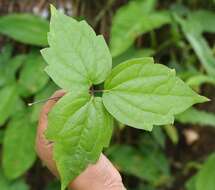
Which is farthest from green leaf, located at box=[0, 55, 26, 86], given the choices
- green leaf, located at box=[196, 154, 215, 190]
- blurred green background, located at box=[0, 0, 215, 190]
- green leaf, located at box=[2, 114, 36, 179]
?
green leaf, located at box=[196, 154, 215, 190]

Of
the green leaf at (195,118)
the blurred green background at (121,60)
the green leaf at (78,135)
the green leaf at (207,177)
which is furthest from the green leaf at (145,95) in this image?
the green leaf at (207,177)

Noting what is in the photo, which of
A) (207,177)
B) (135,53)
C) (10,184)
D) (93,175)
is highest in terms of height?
(93,175)

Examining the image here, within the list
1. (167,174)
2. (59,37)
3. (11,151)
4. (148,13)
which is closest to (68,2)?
(148,13)

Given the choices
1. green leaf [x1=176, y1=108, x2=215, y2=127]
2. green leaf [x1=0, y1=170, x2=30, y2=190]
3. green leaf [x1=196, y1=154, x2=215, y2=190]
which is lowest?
green leaf [x1=196, y1=154, x2=215, y2=190]

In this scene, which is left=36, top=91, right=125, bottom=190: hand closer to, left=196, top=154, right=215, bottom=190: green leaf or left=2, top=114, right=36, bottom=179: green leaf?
left=2, top=114, right=36, bottom=179: green leaf

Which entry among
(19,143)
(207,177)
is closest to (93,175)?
(19,143)

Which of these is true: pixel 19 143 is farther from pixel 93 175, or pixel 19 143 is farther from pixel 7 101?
pixel 93 175

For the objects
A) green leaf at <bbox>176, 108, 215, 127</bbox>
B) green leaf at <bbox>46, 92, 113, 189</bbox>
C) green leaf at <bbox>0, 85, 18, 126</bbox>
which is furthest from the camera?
green leaf at <bbox>176, 108, 215, 127</bbox>

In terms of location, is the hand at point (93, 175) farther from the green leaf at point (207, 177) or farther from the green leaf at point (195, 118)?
the green leaf at point (207, 177)
